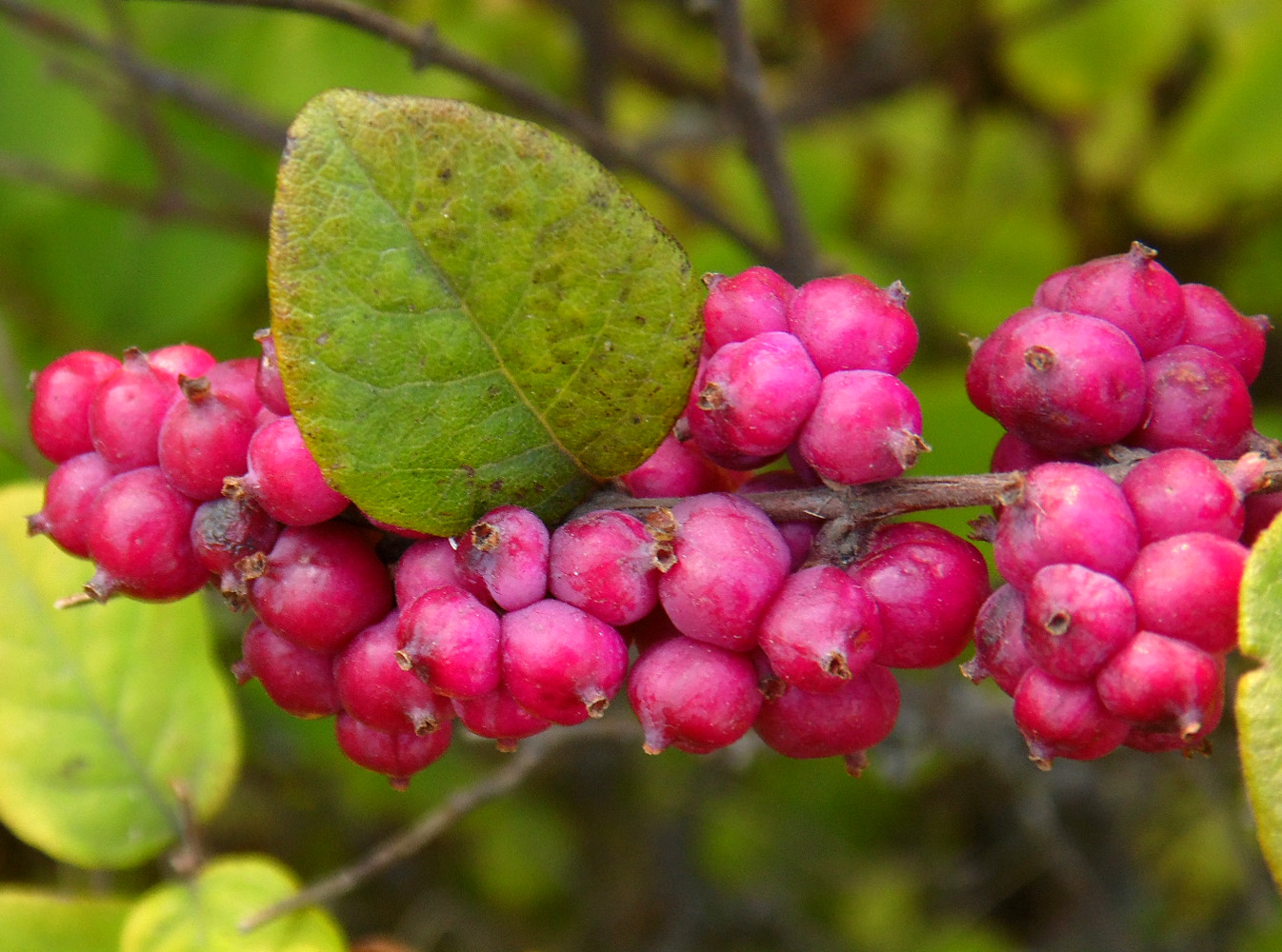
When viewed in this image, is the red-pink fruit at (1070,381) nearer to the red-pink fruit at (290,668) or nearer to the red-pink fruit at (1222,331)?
the red-pink fruit at (1222,331)

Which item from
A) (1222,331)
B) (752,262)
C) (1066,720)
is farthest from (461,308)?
(752,262)

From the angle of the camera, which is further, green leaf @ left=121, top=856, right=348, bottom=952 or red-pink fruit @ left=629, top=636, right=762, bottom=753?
green leaf @ left=121, top=856, right=348, bottom=952

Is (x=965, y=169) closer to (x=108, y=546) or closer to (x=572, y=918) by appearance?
(x=572, y=918)

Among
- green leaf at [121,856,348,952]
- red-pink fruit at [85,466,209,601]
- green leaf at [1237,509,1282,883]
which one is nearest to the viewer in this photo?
green leaf at [1237,509,1282,883]

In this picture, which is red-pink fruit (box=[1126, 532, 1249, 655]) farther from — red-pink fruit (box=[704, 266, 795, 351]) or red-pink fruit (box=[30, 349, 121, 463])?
red-pink fruit (box=[30, 349, 121, 463])

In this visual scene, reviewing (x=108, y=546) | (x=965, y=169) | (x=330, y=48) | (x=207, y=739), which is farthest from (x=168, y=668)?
(x=965, y=169)

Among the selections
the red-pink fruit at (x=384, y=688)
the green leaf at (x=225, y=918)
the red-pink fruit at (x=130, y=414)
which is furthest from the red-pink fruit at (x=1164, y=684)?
the green leaf at (x=225, y=918)

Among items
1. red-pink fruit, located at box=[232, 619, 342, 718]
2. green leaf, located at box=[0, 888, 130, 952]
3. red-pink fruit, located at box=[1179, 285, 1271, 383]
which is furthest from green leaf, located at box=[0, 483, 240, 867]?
red-pink fruit, located at box=[1179, 285, 1271, 383]
